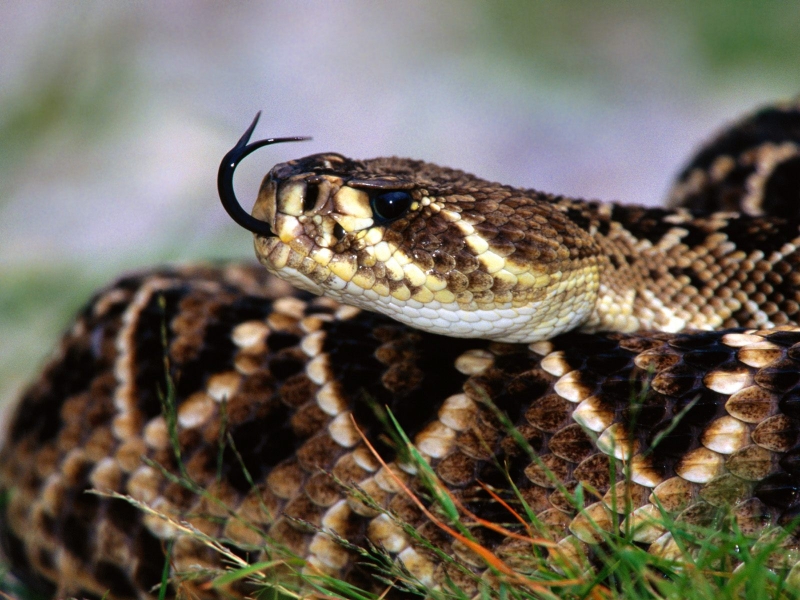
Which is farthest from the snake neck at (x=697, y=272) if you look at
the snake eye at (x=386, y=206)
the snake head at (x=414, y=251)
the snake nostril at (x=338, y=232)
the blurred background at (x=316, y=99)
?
the blurred background at (x=316, y=99)

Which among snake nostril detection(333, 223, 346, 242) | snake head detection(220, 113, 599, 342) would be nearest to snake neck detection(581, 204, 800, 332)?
snake head detection(220, 113, 599, 342)

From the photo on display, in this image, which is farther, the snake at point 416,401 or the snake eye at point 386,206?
the snake eye at point 386,206

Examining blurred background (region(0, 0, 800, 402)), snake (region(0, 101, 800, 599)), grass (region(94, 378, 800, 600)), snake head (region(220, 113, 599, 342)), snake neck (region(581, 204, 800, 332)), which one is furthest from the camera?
blurred background (region(0, 0, 800, 402))

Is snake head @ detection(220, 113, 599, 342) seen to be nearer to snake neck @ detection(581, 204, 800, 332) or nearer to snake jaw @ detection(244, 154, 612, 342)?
snake jaw @ detection(244, 154, 612, 342)

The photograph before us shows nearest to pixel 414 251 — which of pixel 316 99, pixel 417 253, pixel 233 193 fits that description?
pixel 417 253

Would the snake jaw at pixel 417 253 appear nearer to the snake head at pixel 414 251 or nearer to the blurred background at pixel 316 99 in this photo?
the snake head at pixel 414 251

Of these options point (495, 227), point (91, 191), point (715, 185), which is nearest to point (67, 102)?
point (91, 191)

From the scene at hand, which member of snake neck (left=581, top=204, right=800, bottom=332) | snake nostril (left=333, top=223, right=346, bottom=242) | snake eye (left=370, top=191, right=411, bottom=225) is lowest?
snake neck (left=581, top=204, right=800, bottom=332)
